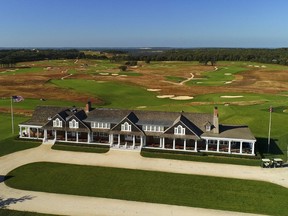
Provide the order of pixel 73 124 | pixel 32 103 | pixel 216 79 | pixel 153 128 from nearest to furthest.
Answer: pixel 153 128 < pixel 73 124 < pixel 32 103 < pixel 216 79

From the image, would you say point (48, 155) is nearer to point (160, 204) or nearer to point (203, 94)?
point (160, 204)

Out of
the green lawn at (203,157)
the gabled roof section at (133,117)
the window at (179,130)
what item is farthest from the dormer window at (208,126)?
the gabled roof section at (133,117)

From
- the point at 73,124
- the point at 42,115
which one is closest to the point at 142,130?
the point at 73,124

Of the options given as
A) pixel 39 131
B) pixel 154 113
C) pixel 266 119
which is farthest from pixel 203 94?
pixel 39 131

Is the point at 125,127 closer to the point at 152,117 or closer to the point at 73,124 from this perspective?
the point at 152,117

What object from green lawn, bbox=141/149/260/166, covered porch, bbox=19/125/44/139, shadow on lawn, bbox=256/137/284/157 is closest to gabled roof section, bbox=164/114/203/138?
green lawn, bbox=141/149/260/166

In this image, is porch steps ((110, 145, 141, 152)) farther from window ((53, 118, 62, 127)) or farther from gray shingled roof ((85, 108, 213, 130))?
window ((53, 118, 62, 127))
